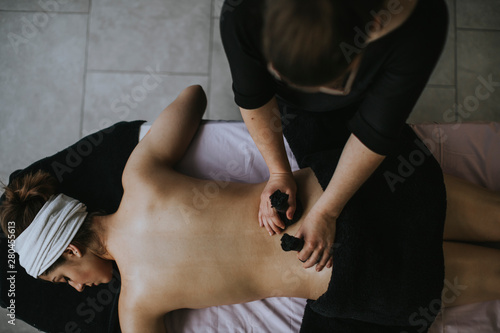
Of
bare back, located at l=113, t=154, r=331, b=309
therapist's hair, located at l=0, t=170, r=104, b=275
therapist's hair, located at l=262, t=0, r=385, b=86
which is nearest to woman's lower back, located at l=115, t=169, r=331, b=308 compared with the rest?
bare back, located at l=113, t=154, r=331, b=309

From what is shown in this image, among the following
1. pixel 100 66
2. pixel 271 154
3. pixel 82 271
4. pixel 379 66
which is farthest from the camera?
pixel 100 66

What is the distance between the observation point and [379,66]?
0.63 metres

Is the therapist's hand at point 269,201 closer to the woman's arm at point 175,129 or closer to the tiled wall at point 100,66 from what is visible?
the woman's arm at point 175,129

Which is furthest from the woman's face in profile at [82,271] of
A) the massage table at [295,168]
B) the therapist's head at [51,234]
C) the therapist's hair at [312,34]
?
the therapist's hair at [312,34]

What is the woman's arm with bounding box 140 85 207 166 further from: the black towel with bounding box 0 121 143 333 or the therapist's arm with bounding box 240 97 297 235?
the therapist's arm with bounding box 240 97 297 235

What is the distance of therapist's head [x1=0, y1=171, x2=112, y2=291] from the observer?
107 centimetres

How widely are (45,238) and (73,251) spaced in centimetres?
9

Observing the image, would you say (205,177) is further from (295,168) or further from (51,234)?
(51,234)

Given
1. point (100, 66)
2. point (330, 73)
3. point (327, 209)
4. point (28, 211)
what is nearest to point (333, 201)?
point (327, 209)

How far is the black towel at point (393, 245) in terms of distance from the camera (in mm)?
947

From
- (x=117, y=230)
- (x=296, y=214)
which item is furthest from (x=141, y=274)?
(x=296, y=214)

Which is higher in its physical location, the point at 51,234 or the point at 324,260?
the point at 324,260

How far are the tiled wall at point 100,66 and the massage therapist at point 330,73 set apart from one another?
32.9 inches

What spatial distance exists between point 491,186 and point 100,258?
1.32m
